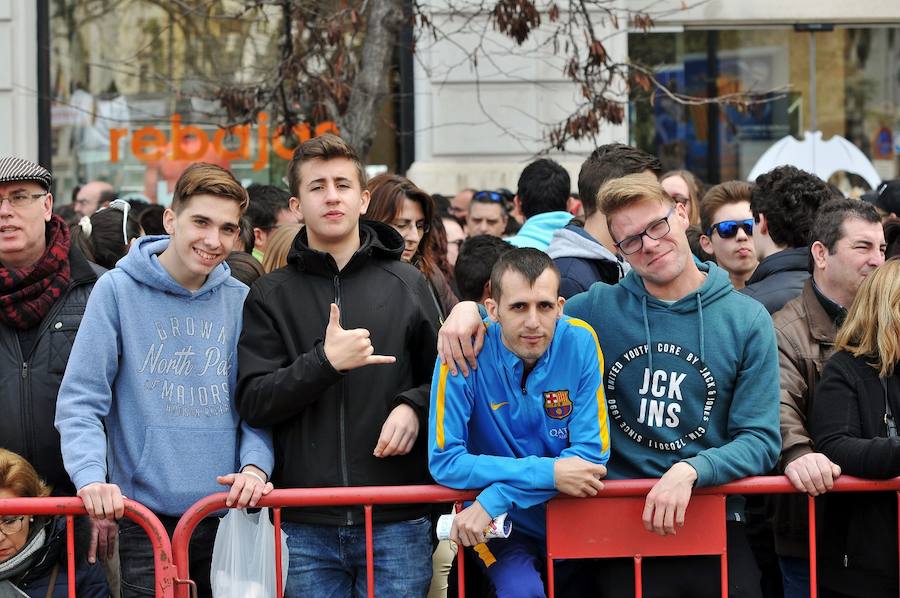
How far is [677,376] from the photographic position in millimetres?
4125

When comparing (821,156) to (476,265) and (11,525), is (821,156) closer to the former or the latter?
(476,265)

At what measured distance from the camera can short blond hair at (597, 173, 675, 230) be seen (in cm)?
425

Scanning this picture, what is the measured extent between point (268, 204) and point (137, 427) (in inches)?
121

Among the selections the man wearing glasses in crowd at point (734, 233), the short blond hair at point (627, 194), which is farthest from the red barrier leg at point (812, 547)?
the man wearing glasses in crowd at point (734, 233)

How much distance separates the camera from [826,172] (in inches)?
493

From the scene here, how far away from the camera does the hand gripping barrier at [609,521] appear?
4082 mm

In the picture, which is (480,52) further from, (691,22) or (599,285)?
(599,285)

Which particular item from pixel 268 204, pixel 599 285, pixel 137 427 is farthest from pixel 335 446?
pixel 268 204

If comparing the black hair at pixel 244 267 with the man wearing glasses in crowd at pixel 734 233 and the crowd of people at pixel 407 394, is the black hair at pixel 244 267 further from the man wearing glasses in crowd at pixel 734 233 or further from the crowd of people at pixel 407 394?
the man wearing glasses in crowd at pixel 734 233

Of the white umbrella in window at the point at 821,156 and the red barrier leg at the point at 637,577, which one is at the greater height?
the white umbrella in window at the point at 821,156

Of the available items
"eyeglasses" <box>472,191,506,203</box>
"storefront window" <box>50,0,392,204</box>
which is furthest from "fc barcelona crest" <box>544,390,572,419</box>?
"storefront window" <box>50,0,392,204</box>

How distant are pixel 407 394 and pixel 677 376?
0.93m

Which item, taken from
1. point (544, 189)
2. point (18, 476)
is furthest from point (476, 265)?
point (18, 476)

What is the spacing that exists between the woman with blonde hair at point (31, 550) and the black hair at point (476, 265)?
2131 millimetres
